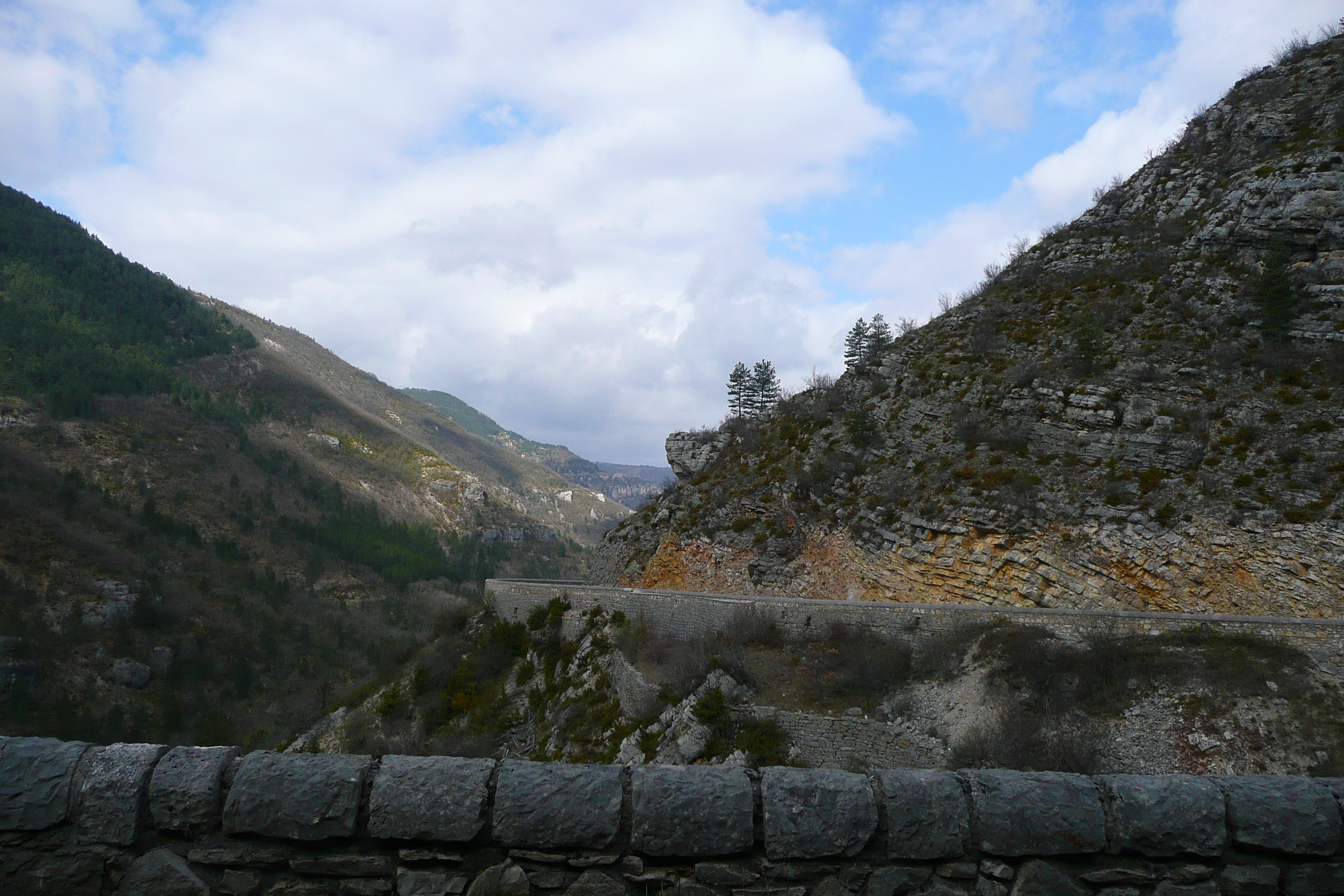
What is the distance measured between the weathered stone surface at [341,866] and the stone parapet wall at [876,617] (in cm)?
1908

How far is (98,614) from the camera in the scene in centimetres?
7806

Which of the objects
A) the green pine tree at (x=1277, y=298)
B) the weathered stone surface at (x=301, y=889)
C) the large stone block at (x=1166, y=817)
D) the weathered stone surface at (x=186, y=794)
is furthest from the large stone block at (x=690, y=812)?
the green pine tree at (x=1277, y=298)

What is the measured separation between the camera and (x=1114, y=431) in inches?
1001

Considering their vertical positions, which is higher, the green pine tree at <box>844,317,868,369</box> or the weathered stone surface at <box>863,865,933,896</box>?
the green pine tree at <box>844,317,868,369</box>

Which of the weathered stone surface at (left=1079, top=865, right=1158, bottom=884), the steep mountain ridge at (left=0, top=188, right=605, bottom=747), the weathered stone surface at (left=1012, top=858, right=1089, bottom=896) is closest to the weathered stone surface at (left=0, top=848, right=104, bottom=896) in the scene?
the weathered stone surface at (left=1012, top=858, right=1089, bottom=896)

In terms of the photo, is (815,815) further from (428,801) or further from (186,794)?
(186,794)

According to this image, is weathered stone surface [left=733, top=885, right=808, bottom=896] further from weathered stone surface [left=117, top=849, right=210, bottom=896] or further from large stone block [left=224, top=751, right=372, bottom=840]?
weathered stone surface [left=117, top=849, right=210, bottom=896]

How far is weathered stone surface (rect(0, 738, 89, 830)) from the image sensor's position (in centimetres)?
301

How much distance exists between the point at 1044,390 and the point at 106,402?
155553 millimetres

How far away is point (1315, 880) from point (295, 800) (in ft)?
15.3

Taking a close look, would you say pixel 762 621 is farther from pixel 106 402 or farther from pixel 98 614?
pixel 106 402

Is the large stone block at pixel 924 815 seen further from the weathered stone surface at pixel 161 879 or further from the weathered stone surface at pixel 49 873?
the weathered stone surface at pixel 49 873

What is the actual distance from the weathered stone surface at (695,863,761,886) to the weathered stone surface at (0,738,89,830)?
2830 mm

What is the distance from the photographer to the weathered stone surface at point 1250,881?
124 inches
